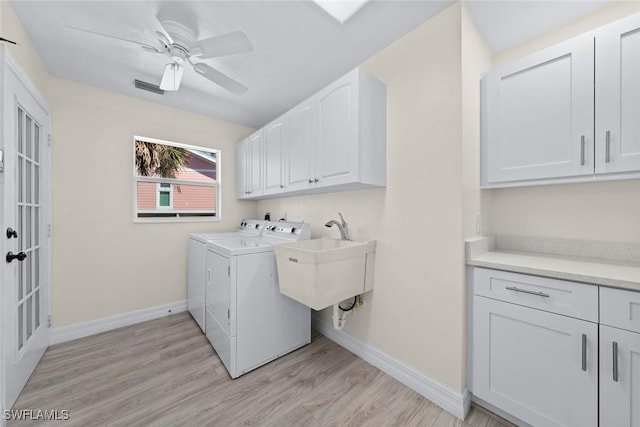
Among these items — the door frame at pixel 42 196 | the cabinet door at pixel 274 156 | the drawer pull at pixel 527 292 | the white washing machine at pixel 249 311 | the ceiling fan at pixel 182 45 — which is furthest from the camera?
the cabinet door at pixel 274 156

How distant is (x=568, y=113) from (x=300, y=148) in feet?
5.69

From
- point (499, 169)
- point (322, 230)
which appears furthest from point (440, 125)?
point (322, 230)

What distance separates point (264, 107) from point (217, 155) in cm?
94

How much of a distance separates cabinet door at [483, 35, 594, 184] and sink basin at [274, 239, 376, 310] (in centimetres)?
103

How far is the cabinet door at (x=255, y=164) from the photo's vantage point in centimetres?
275

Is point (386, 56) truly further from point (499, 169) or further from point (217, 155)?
point (217, 155)

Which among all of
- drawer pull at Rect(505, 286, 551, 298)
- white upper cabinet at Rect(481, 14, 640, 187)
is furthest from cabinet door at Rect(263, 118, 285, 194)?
drawer pull at Rect(505, 286, 551, 298)

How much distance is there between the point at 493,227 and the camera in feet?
5.90

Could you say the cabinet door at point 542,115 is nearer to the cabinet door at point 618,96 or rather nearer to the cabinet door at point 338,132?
the cabinet door at point 618,96

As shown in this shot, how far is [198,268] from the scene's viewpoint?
8.29 feet

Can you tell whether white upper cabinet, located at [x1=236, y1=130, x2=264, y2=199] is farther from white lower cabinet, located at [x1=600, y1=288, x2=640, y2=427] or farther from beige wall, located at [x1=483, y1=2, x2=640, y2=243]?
white lower cabinet, located at [x1=600, y1=288, x2=640, y2=427]

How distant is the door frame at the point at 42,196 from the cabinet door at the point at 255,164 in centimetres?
173

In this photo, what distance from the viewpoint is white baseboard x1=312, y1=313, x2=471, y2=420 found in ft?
4.66
